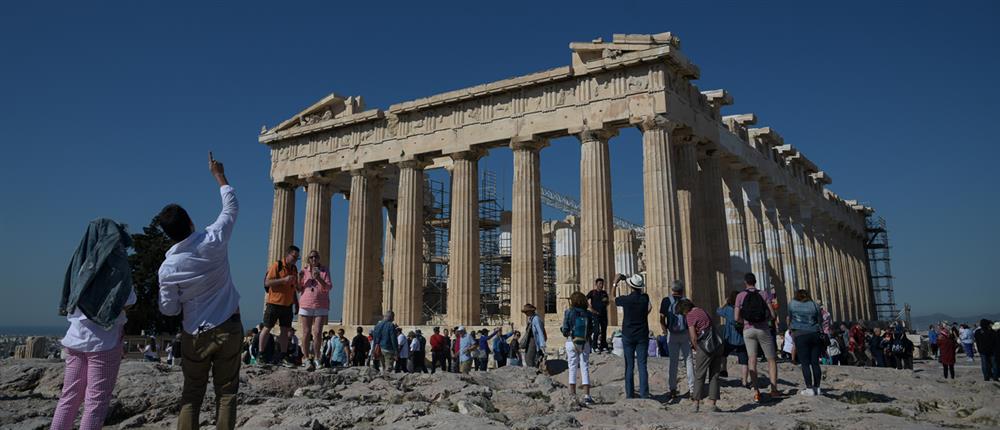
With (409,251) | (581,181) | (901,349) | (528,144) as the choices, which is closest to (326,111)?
(409,251)

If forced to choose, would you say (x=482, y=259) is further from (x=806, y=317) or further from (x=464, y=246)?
(x=806, y=317)

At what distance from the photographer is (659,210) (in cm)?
2466

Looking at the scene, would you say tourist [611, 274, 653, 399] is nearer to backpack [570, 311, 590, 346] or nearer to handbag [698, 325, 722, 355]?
backpack [570, 311, 590, 346]

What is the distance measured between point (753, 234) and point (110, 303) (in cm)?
3076

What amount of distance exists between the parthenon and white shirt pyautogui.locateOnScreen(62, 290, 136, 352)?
20.5 m

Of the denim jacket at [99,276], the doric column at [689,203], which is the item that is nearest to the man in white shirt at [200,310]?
the denim jacket at [99,276]

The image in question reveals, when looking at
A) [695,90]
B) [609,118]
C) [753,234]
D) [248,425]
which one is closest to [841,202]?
[753,234]

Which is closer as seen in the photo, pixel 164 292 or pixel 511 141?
pixel 164 292

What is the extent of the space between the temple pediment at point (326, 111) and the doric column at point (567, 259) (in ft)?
40.7

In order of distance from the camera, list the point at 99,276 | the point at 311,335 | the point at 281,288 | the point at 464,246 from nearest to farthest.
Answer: the point at 99,276 → the point at 281,288 → the point at 311,335 → the point at 464,246

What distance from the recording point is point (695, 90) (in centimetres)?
2789

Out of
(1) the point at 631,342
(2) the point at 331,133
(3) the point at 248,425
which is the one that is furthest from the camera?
(2) the point at 331,133

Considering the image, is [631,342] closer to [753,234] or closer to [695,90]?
[695,90]

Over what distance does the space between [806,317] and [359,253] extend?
2522 centimetres
